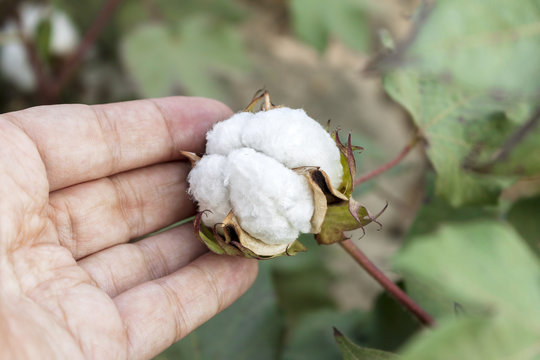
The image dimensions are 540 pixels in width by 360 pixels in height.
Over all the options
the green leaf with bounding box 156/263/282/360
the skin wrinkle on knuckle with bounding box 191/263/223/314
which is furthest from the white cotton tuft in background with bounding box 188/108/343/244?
the green leaf with bounding box 156/263/282/360

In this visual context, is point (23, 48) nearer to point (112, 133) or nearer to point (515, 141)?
point (112, 133)

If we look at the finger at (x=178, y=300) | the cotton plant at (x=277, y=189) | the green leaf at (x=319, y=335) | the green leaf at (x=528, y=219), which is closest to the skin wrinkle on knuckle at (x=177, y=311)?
the finger at (x=178, y=300)

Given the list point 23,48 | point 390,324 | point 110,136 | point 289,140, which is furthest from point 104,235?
point 23,48

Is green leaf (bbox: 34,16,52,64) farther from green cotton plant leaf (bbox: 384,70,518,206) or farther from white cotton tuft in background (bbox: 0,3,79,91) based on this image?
green cotton plant leaf (bbox: 384,70,518,206)

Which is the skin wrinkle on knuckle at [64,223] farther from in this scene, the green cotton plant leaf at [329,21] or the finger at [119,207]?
the green cotton plant leaf at [329,21]

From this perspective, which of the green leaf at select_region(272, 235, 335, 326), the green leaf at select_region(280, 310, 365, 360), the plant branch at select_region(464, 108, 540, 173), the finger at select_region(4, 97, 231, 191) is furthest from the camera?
the green leaf at select_region(272, 235, 335, 326)

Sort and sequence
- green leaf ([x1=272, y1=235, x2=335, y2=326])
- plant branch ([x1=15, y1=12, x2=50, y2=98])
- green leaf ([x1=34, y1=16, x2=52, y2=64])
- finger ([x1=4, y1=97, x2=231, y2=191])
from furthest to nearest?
green leaf ([x1=272, y1=235, x2=335, y2=326]), plant branch ([x1=15, y1=12, x2=50, y2=98]), green leaf ([x1=34, y1=16, x2=52, y2=64]), finger ([x1=4, y1=97, x2=231, y2=191])
